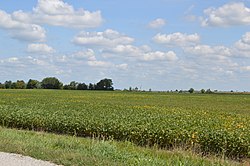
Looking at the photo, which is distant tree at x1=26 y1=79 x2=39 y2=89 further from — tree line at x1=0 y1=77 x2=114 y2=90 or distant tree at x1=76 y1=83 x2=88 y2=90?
distant tree at x1=76 y1=83 x2=88 y2=90

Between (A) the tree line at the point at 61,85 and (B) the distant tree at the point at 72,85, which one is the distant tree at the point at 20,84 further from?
(B) the distant tree at the point at 72,85

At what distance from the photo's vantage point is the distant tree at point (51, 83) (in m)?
123

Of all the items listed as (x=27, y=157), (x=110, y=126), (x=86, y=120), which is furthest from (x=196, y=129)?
(x=27, y=157)

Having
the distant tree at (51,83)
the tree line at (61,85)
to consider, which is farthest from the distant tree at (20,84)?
the distant tree at (51,83)

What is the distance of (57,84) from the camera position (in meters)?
123

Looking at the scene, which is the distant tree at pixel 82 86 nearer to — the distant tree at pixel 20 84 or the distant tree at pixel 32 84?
the distant tree at pixel 32 84

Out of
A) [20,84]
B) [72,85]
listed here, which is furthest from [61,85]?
[20,84]

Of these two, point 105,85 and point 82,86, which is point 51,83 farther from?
point 105,85

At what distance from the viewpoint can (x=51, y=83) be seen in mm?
125188

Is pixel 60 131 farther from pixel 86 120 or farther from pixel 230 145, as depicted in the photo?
pixel 230 145

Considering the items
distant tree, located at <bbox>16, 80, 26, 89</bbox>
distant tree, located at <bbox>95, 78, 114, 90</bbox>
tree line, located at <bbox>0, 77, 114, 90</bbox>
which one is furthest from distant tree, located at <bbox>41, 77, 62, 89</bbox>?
distant tree, located at <bbox>95, 78, 114, 90</bbox>

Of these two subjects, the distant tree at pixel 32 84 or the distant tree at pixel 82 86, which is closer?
the distant tree at pixel 82 86

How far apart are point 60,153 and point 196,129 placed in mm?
7231

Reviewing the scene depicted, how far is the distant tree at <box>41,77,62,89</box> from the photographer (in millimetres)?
123175
